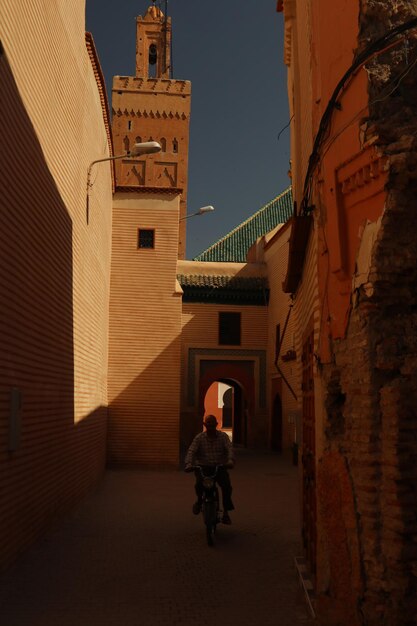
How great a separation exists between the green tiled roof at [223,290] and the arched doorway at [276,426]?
394 cm

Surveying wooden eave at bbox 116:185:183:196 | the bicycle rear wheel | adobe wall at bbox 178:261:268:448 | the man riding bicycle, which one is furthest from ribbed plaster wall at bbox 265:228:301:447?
the bicycle rear wheel

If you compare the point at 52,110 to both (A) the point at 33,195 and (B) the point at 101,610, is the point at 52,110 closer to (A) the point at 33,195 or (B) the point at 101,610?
(A) the point at 33,195

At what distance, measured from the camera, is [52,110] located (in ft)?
27.1

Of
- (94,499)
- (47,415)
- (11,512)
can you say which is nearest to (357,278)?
(11,512)

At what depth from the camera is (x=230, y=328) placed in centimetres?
2444

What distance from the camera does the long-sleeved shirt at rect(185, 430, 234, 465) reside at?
330 inches

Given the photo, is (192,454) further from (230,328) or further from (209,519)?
(230,328)

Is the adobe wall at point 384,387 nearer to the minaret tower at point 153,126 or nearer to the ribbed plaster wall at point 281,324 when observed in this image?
the ribbed plaster wall at point 281,324

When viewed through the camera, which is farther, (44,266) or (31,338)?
(44,266)

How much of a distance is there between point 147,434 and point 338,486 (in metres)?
12.1

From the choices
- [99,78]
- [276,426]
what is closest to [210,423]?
[99,78]

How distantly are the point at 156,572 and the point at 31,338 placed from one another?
294cm

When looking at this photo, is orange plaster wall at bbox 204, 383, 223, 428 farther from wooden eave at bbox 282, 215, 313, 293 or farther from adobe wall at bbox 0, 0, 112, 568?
wooden eave at bbox 282, 215, 313, 293

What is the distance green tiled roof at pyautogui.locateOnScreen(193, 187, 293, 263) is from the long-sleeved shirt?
87.5 ft
